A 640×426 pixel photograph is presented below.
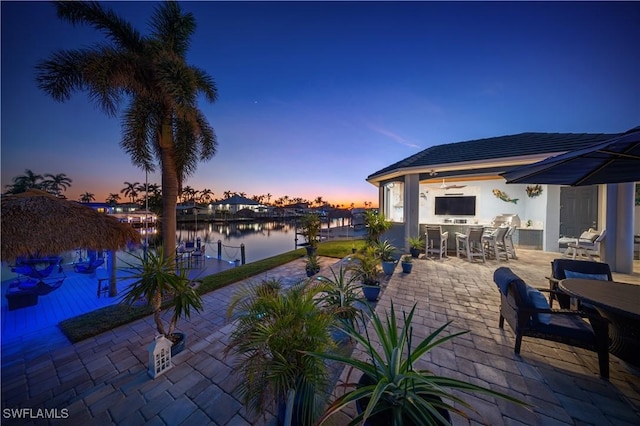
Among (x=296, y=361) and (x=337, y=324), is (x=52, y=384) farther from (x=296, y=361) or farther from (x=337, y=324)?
(x=337, y=324)

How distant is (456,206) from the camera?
442 inches

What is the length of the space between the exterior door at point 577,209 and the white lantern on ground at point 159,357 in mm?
13609

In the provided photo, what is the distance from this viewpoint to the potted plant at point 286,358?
1.58m

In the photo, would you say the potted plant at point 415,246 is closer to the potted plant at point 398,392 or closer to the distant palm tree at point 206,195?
the potted plant at point 398,392

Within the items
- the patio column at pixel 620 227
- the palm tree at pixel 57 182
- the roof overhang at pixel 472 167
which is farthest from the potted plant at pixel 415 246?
the palm tree at pixel 57 182

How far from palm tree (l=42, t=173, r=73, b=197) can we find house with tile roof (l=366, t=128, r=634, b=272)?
16235mm

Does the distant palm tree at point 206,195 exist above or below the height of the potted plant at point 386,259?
above

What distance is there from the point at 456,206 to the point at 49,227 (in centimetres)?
1413

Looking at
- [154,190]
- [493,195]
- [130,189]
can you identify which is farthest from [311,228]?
[130,189]

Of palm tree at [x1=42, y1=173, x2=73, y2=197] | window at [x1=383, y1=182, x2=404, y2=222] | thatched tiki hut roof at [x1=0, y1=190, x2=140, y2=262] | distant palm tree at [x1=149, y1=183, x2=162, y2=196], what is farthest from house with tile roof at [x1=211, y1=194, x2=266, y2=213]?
thatched tiki hut roof at [x1=0, y1=190, x2=140, y2=262]

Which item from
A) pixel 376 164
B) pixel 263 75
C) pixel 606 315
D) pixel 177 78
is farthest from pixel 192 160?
pixel 376 164

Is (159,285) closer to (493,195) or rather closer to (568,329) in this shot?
(568,329)

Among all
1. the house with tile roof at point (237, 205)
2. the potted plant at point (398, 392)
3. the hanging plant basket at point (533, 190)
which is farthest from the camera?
the house with tile roof at point (237, 205)

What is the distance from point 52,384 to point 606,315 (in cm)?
725
